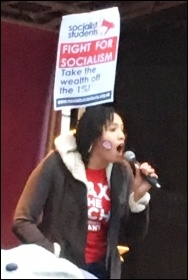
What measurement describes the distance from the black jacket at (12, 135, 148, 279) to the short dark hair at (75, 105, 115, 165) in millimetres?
67

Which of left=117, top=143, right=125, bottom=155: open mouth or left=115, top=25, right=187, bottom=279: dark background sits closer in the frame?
left=117, top=143, right=125, bottom=155: open mouth

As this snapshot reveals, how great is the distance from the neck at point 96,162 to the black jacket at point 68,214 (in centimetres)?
3

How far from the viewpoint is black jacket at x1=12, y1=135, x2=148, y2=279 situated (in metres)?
1.91

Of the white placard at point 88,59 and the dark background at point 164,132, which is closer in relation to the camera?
the white placard at point 88,59

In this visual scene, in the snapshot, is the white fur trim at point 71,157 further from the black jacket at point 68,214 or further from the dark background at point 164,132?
the dark background at point 164,132

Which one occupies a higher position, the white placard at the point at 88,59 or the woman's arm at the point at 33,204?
the white placard at the point at 88,59

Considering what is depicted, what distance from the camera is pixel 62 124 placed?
225 cm

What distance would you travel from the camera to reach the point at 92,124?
1.95 m

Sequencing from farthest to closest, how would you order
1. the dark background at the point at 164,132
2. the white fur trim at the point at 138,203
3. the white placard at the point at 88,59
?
the dark background at the point at 164,132
the white fur trim at the point at 138,203
the white placard at the point at 88,59

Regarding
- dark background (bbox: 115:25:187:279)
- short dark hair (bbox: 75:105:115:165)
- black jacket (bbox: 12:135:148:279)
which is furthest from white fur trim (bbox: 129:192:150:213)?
dark background (bbox: 115:25:187:279)

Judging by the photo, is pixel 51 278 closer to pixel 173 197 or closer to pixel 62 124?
pixel 62 124

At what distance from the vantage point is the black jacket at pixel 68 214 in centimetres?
191

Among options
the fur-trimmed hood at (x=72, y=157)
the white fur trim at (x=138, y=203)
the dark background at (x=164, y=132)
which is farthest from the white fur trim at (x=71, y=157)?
the dark background at (x=164, y=132)

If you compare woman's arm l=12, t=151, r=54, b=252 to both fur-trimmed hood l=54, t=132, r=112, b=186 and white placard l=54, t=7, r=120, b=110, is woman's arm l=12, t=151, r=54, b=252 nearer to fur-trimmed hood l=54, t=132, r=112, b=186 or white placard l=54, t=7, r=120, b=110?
fur-trimmed hood l=54, t=132, r=112, b=186
